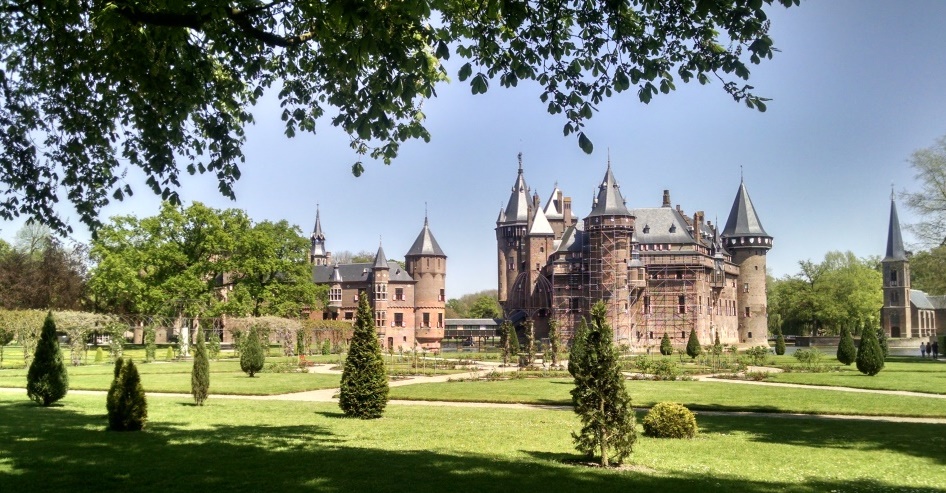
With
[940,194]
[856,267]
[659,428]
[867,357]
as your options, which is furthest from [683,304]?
[659,428]

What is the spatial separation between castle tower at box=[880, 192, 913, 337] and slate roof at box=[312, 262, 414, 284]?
5326 cm

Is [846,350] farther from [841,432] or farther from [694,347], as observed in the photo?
[841,432]

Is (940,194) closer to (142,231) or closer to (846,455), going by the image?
(846,455)

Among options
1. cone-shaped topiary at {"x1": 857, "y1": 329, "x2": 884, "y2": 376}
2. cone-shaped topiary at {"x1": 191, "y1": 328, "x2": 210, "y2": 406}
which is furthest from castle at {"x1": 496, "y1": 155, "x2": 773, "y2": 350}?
cone-shaped topiary at {"x1": 191, "y1": 328, "x2": 210, "y2": 406}

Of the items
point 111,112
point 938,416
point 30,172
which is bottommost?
point 938,416

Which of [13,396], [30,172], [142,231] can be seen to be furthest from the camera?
[142,231]

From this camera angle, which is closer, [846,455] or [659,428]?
[846,455]

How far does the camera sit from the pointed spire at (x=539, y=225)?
66812 mm

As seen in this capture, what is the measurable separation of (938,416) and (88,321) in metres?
38.6

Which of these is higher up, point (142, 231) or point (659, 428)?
point (142, 231)

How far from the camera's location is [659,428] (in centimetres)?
1347

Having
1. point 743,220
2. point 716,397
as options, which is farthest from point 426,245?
point 716,397

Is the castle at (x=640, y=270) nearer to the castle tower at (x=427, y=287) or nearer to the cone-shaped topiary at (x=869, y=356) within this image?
the castle tower at (x=427, y=287)

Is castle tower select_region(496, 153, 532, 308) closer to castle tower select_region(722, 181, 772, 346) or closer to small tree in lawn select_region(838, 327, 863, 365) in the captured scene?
castle tower select_region(722, 181, 772, 346)
